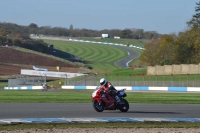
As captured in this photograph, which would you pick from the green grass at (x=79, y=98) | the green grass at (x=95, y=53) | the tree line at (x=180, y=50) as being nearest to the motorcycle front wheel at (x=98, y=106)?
the green grass at (x=79, y=98)

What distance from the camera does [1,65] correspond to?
366ft

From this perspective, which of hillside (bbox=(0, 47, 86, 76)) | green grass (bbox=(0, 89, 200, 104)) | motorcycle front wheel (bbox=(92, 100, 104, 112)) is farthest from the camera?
hillside (bbox=(0, 47, 86, 76))

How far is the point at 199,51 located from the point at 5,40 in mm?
60341

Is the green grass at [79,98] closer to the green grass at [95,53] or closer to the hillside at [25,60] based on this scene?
the hillside at [25,60]

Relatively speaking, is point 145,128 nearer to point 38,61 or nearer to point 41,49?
point 38,61

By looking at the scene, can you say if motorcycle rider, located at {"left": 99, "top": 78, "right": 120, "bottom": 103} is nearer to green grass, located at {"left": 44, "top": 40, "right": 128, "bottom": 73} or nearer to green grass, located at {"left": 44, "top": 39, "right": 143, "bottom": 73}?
green grass, located at {"left": 44, "top": 39, "right": 143, "bottom": 73}

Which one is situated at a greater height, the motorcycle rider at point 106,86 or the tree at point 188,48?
the tree at point 188,48

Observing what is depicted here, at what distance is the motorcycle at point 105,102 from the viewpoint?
72.8ft

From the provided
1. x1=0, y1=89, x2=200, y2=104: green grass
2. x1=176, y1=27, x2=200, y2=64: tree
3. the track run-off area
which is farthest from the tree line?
the track run-off area

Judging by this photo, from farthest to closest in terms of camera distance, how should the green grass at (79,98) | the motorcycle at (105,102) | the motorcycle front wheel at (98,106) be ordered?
the green grass at (79,98), the motorcycle front wheel at (98,106), the motorcycle at (105,102)

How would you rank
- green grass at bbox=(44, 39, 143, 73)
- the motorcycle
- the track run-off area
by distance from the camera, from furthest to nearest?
green grass at bbox=(44, 39, 143, 73) → the motorcycle → the track run-off area

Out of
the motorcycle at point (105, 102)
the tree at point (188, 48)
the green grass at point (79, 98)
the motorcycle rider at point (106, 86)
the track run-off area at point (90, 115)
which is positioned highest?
the tree at point (188, 48)

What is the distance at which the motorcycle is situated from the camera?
2220cm

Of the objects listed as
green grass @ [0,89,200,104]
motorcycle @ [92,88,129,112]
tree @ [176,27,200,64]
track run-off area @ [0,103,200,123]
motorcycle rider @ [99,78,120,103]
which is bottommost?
green grass @ [0,89,200,104]
